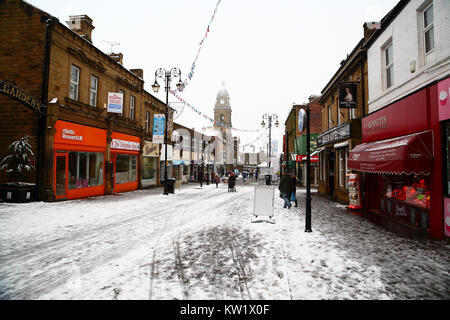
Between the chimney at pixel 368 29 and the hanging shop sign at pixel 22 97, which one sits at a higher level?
the chimney at pixel 368 29

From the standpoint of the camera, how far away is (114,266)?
430 cm

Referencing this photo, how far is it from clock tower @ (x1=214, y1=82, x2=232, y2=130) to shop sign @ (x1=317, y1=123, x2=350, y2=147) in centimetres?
7485

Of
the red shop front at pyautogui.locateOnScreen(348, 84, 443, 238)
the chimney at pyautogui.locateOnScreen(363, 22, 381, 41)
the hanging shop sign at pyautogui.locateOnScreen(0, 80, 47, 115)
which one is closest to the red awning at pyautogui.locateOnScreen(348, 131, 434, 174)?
the red shop front at pyautogui.locateOnScreen(348, 84, 443, 238)

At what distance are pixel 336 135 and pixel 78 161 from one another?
14.9m

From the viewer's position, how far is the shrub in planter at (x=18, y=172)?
11055 mm

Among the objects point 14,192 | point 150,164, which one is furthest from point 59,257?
point 150,164

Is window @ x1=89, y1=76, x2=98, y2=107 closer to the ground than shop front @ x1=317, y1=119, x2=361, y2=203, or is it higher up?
higher up

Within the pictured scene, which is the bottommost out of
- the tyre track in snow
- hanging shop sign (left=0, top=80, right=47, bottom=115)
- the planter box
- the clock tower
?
the tyre track in snow

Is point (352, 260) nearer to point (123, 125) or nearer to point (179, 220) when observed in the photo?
point (179, 220)

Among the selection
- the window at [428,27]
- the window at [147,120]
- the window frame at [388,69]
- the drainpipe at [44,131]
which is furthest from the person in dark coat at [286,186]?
the window at [147,120]

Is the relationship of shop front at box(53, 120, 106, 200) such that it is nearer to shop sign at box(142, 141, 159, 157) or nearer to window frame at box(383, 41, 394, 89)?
shop sign at box(142, 141, 159, 157)

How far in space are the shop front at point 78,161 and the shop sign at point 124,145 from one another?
36.4 inches

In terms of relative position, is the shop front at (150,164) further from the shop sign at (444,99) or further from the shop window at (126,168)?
the shop sign at (444,99)

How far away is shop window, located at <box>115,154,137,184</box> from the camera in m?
17.7
